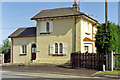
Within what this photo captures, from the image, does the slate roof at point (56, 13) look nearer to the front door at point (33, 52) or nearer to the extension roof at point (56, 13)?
the extension roof at point (56, 13)

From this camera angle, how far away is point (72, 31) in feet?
76.5

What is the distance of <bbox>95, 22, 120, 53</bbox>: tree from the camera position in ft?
56.2

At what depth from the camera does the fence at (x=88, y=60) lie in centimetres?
1783

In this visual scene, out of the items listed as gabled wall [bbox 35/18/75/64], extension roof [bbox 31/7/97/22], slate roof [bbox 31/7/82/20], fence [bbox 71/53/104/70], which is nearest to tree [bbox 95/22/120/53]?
fence [bbox 71/53/104/70]

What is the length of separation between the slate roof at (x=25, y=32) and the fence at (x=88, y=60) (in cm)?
894

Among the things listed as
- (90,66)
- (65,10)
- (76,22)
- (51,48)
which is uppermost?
(65,10)

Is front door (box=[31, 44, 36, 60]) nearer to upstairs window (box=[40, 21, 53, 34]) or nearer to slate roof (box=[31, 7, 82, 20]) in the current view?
upstairs window (box=[40, 21, 53, 34])

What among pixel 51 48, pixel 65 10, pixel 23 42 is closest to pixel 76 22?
pixel 65 10

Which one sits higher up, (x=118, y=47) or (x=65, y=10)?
(x=65, y=10)

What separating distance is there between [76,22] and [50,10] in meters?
5.20

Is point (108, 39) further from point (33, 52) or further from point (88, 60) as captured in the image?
point (33, 52)

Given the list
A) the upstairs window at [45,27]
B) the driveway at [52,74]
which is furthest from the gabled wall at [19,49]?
the driveway at [52,74]

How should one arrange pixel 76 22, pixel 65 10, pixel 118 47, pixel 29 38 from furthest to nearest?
1. pixel 29 38
2. pixel 65 10
3. pixel 76 22
4. pixel 118 47

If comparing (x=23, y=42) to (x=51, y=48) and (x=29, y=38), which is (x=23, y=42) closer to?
(x=29, y=38)
